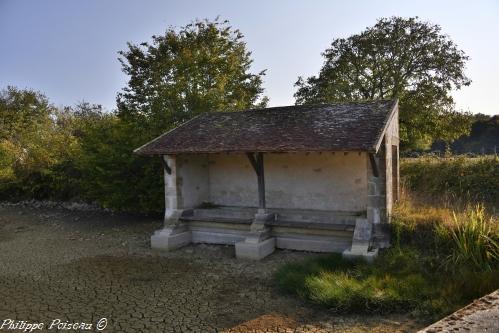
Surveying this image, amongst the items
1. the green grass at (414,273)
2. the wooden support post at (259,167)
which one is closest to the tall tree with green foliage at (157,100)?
the wooden support post at (259,167)

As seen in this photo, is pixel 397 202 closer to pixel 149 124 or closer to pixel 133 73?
pixel 149 124

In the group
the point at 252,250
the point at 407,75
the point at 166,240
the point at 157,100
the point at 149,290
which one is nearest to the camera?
the point at 149,290

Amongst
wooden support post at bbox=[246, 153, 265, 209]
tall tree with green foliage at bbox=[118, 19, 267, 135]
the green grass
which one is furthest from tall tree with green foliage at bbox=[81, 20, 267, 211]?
the green grass

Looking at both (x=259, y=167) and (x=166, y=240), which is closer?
(x=259, y=167)

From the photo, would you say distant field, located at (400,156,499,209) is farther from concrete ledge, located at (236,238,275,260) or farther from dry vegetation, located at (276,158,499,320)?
concrete ledge, located at (236,238,275,260)

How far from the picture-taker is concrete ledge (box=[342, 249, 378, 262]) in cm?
654

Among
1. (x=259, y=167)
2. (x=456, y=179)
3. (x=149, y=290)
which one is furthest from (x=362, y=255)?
(x=456, y=179)

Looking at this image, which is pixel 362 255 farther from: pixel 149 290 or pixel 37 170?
pixel 37 170

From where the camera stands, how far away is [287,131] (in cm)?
805

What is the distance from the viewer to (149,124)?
14266mm

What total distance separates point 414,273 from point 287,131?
141 inches

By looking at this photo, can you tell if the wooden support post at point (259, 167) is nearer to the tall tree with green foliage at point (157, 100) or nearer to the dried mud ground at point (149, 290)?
the dried mud ground at point (149, 290)

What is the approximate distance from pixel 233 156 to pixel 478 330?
24.1 feet

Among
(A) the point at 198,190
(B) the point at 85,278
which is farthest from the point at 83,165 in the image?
(B) the point at 85,278
